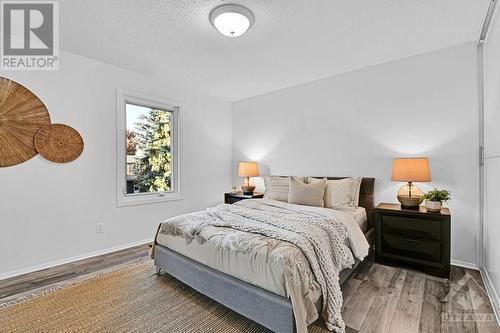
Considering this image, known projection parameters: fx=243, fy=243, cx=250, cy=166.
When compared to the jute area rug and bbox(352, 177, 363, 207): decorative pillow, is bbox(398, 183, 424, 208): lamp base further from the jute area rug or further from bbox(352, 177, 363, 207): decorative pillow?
the jute area rug

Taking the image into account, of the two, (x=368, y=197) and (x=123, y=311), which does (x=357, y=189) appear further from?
(x=123, y=311)

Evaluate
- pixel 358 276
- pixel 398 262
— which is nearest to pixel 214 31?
pixel 358 276

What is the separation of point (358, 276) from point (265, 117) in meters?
3.03

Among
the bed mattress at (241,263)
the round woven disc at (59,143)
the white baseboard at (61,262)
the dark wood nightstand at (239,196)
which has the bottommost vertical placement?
the white baseboard at (61,262)

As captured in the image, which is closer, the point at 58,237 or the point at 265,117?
the point at 58,237

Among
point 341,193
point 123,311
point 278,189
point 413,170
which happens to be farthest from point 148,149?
point 413,170

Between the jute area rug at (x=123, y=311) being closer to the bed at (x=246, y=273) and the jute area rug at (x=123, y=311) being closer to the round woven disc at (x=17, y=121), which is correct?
the bed at (x=246, y=273)

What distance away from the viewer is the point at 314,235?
6.41 feet

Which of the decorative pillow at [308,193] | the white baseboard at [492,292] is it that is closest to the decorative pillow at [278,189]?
the decorative pillow at [308,193]

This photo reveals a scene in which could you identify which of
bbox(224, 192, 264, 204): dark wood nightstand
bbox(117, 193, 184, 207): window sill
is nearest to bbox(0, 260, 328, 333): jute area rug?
bbox(117, 193, 184, 207): window sill

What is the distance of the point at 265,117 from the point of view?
4.59 meters

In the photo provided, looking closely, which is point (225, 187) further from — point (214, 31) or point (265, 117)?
point (214, 31)

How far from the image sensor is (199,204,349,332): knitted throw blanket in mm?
1734

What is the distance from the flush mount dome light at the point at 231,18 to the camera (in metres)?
2.09
